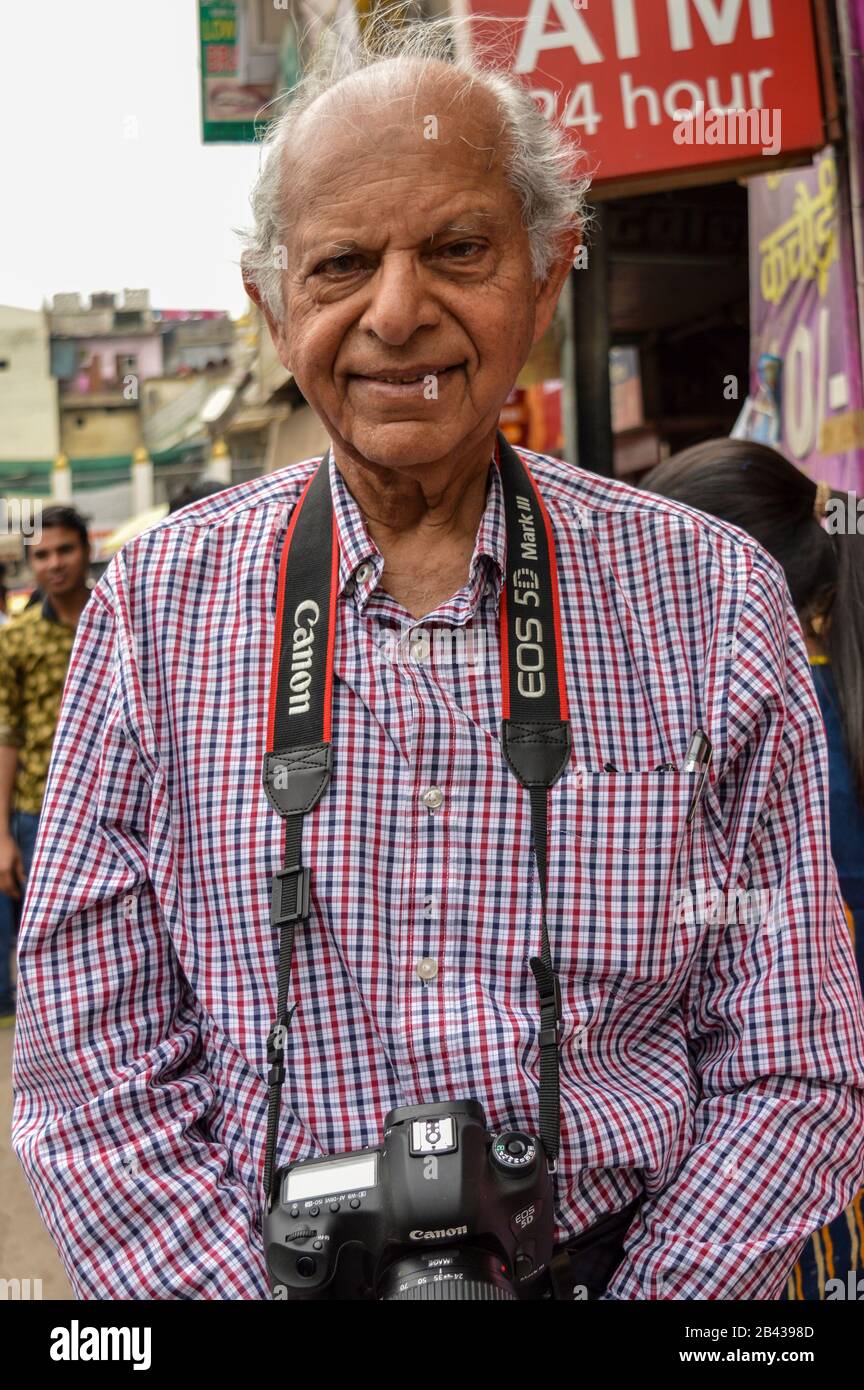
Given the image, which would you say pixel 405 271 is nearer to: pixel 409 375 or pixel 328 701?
pixel 409 375

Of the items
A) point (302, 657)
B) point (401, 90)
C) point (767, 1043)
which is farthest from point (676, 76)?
point (767, 1043)

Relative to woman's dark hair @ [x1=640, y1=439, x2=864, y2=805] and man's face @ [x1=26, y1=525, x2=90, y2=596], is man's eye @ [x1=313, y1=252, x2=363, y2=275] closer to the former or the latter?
woman's dark hair @ [x1=640, y1=439, x2=864, y2=805]

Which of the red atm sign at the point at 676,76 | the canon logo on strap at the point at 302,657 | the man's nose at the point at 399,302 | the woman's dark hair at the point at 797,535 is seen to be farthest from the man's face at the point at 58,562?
the man's nose at the point at 399,302

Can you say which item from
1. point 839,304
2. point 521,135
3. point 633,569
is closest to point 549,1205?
point 633,569

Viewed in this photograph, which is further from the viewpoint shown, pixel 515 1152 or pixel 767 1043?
pixel 767 1043

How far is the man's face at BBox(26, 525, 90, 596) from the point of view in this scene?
4.31 metres

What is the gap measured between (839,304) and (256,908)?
9.93ft

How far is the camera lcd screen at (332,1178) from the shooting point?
49.0 inches

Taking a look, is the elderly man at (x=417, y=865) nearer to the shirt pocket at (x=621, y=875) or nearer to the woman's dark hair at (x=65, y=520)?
the shirt pocket at (x=621, y=875)

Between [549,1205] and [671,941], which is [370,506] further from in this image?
[549,1205]

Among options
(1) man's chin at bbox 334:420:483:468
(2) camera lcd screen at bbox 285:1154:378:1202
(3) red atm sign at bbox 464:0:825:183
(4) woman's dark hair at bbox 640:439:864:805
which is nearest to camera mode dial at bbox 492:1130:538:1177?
(2) camera lcd screen at bbox 285:1154:378:1202

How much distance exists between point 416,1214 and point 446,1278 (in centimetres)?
7

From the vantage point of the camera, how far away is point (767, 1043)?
1.41m

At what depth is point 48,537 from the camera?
4430 mm
